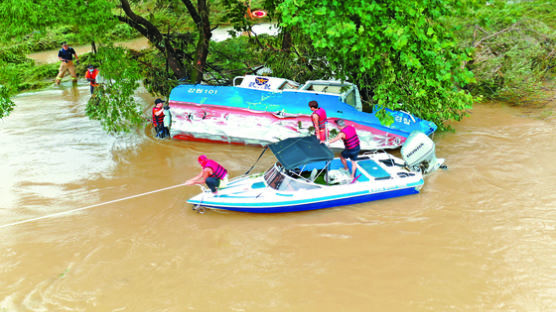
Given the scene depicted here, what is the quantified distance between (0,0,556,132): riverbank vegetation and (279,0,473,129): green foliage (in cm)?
2

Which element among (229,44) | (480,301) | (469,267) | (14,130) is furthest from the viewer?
(229,44)

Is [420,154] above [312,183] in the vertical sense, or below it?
above

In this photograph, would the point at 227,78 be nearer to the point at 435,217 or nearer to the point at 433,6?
the point at 433,6

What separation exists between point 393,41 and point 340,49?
3.17ft

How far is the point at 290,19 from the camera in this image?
741 cm

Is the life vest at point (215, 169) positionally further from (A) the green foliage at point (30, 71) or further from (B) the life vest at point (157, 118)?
(A) the green foliage at point (30, 71)

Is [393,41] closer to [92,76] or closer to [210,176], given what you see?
[210,176]

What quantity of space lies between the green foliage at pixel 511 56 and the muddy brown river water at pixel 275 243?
277 centimetres

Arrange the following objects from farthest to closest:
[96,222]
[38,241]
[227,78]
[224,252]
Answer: [227,78] < [96,222] < [38,241] < [224,252]

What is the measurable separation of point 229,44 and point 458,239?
11.3m

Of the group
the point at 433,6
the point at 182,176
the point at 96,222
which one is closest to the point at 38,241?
the point at 96,222

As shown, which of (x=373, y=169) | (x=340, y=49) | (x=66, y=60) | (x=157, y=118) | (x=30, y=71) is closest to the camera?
(x=340, y=49)

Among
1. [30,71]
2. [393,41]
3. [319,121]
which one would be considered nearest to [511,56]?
[393,41]

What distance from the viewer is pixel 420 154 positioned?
7.80m
